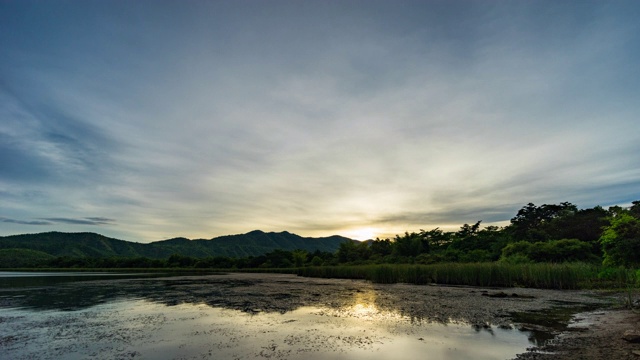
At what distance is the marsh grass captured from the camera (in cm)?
1973

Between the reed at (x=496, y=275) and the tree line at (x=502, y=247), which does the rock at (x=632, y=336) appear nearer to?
the tree line at (x=502, y=247)

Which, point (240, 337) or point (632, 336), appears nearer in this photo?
point (632, 336)

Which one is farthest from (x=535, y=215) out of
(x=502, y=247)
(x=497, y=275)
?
(x=497, y=275)

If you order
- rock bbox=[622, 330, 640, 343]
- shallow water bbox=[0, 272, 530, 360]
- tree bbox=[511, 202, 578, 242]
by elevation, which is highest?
tree bbox=[511, 202, 578, 242]

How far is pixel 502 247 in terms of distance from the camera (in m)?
47.5

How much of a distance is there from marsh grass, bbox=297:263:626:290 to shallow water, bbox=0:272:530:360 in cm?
1426

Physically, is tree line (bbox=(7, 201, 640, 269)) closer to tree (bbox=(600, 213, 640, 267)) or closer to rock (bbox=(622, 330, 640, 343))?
tree (bbox=(600, 213, 640, 267))

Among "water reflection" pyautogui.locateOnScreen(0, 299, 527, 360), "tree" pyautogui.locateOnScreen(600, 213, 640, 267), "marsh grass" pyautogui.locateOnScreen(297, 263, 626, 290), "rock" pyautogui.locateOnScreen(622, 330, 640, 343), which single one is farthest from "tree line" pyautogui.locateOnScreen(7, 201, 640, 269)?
"water reflection" pyautogui.locateOnScreen(0, 299, 527, 360)

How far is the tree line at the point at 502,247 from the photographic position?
95.6 feet

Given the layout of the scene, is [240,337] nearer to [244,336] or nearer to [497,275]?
[244,336]

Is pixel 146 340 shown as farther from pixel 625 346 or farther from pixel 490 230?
pixel 490 230

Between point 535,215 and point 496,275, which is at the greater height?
point 535,215

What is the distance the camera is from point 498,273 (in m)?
22.8

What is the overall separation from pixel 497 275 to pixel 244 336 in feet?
69.3
